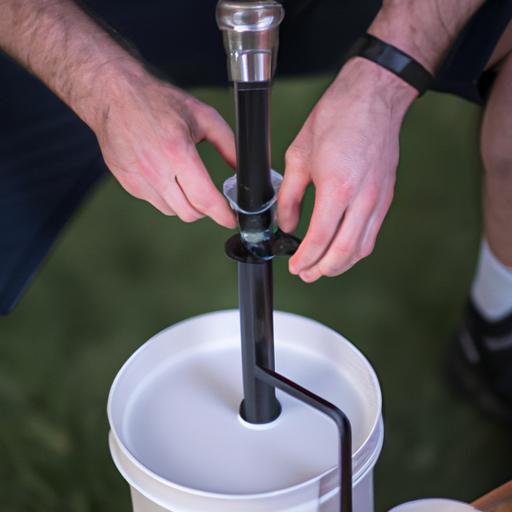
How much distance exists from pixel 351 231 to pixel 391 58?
0.20 metres

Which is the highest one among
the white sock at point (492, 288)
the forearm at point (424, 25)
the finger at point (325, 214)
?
the forearm at point (424, 25)

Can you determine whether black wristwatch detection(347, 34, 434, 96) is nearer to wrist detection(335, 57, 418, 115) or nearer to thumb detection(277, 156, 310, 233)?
wrist detection(335, 57, 418, 115)

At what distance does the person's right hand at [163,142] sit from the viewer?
657mm

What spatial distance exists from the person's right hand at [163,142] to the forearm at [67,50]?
1.0 inches

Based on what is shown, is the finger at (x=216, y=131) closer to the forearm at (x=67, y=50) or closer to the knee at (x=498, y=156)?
the forearm at (x=67, y=50)

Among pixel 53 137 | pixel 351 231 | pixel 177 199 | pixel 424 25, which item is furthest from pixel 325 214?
pixel 53 137

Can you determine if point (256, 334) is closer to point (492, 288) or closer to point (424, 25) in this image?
A: point (424, 25)

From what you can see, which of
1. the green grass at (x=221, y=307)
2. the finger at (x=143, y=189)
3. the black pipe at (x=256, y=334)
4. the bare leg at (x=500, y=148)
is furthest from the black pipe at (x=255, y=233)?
the green grass at (x=221, y=307)

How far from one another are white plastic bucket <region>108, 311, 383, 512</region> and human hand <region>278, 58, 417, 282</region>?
12 cm

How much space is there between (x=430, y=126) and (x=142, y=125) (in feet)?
3.98

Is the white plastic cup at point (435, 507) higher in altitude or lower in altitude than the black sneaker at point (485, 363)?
higher

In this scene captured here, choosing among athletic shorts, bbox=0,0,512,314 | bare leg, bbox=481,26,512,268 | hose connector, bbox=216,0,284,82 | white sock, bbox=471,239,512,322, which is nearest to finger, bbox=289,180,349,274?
hose connector, bbox=216,0,284,82

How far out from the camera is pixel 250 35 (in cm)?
54

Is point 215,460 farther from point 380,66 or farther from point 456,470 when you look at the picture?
point 456,470
